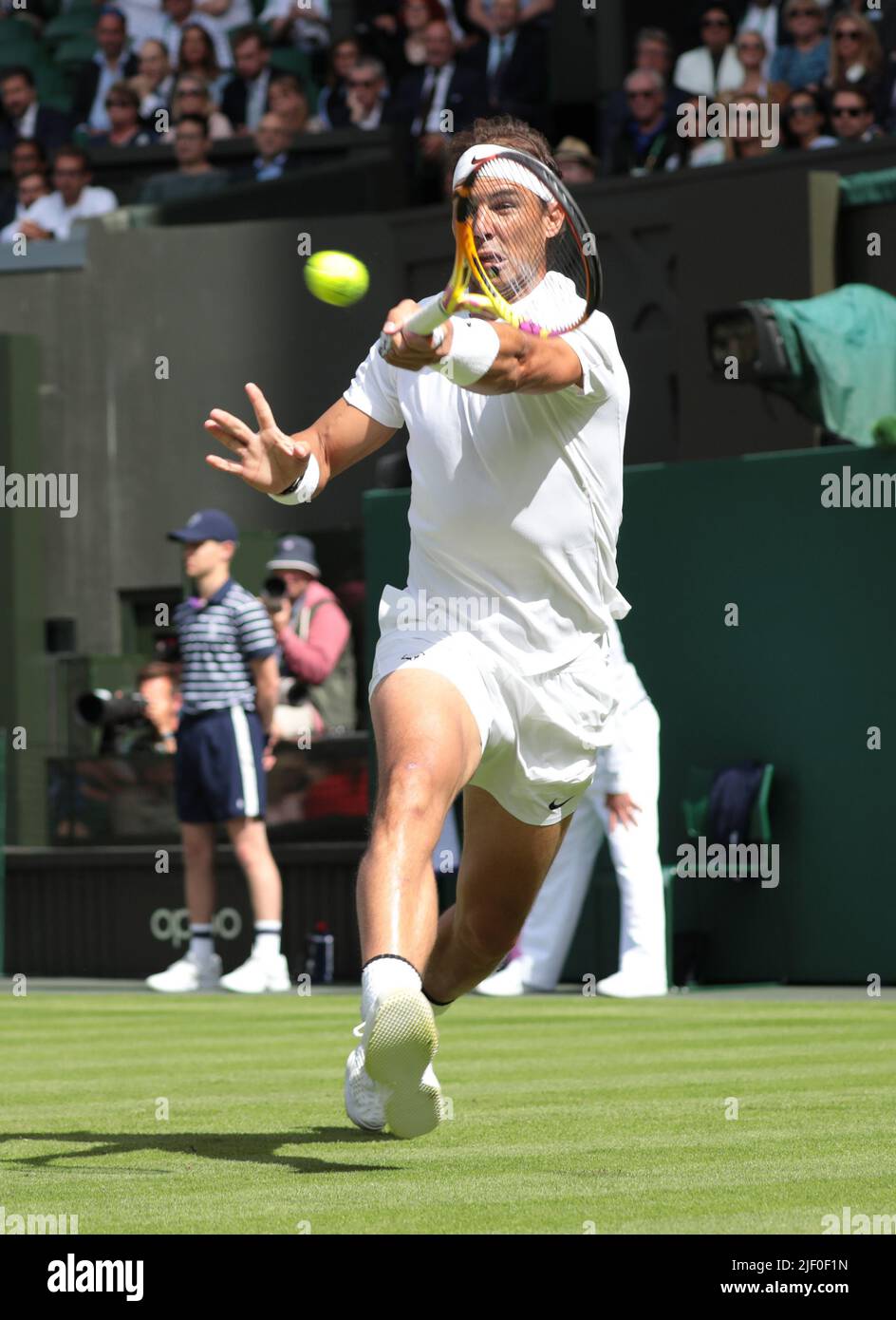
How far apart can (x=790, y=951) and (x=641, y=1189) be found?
7139 millimetres

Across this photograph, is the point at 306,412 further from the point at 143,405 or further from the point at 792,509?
the point at 792,509

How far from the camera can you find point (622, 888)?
11.5 meters

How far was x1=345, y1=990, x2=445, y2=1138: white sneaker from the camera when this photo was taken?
4.69m

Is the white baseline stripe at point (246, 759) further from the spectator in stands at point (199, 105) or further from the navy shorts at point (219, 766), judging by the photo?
the spectator in stands at point (199, 105)

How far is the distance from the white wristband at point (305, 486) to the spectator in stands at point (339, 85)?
1317 centimetres

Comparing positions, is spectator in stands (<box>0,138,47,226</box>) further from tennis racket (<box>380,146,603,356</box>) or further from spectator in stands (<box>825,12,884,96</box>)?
tennis racket (<box>380,146,603,356</box>)

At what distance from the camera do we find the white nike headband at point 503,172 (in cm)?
541

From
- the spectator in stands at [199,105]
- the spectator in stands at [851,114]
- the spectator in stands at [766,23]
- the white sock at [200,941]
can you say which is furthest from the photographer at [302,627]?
the spectator in stands at [199,105]

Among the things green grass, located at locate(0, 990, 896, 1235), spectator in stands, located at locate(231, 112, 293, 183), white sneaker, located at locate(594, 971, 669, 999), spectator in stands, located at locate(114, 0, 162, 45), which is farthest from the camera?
spectator in stands, located at locate(114, 0, 162, 45)

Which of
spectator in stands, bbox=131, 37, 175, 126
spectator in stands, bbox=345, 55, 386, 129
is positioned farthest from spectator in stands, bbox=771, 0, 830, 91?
spectator in stands, bbox=131, 37, 175, 126

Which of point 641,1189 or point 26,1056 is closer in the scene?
point 641,1189

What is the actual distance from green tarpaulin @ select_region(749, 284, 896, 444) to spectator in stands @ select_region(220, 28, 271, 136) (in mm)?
8106

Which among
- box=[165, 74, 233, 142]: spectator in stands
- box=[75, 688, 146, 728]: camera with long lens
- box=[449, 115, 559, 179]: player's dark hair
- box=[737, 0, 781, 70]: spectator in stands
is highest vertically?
box=[165, 74, 233, 142]: spectator in stands
